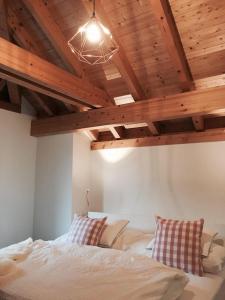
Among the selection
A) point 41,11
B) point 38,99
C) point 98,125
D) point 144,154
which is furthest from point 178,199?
Result: point 41,11

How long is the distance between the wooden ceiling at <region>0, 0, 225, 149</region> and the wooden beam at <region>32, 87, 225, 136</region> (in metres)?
0.01

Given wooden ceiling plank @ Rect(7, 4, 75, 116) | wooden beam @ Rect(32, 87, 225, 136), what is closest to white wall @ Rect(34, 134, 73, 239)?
wooden beam @ Rect(32, 87, 225, 136)

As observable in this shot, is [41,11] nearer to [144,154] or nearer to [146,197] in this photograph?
[144,154]

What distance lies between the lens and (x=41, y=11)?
293cm

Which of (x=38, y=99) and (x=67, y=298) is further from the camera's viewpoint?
(x=38, y=99)

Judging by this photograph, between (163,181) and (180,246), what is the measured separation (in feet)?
4.59

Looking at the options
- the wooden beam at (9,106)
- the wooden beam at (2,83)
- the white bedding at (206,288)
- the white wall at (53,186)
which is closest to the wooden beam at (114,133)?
the white wall at (53,186)

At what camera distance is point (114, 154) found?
4.41 meters

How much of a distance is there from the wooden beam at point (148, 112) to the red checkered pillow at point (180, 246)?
→ 1232mm

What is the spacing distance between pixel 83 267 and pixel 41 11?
2.65m

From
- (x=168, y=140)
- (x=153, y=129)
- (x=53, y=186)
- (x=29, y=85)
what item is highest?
(x=29, y=85)

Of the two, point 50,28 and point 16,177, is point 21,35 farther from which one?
point 16,177

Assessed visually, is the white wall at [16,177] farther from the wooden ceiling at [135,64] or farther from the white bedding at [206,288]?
the white bedding at [206,288]

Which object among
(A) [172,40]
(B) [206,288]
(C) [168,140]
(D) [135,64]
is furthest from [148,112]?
(B) [206,288]
